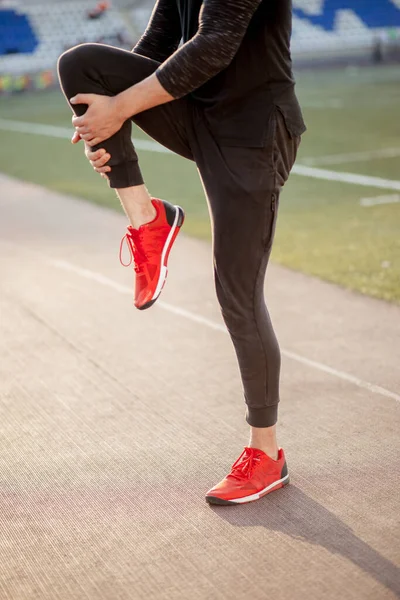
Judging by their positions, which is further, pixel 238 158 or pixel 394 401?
pixel 394 401

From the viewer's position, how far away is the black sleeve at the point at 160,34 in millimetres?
3277

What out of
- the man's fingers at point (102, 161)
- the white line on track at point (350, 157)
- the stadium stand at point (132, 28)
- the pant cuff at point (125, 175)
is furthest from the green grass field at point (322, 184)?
the stadium stand at point (132, 28)

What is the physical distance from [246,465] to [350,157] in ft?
31.0

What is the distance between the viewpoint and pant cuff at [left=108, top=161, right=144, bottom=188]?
3.06m

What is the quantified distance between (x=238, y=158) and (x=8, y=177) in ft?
32.3

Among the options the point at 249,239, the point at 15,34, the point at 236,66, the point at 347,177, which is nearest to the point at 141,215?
the point at 249,239

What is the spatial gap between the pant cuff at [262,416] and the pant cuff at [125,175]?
0.85 meters

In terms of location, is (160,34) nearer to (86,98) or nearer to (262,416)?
(86,98)

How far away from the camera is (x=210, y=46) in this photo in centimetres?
278

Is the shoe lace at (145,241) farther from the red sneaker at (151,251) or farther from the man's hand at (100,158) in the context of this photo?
the man's hand at (100,158)

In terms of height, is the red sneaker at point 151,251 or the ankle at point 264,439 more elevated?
the red sneaker at point 151,251

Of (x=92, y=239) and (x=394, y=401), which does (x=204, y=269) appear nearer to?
(x=92, y=239)

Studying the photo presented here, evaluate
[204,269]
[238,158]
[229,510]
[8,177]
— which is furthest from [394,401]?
[8,177]

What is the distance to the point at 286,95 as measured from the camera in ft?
9.83
